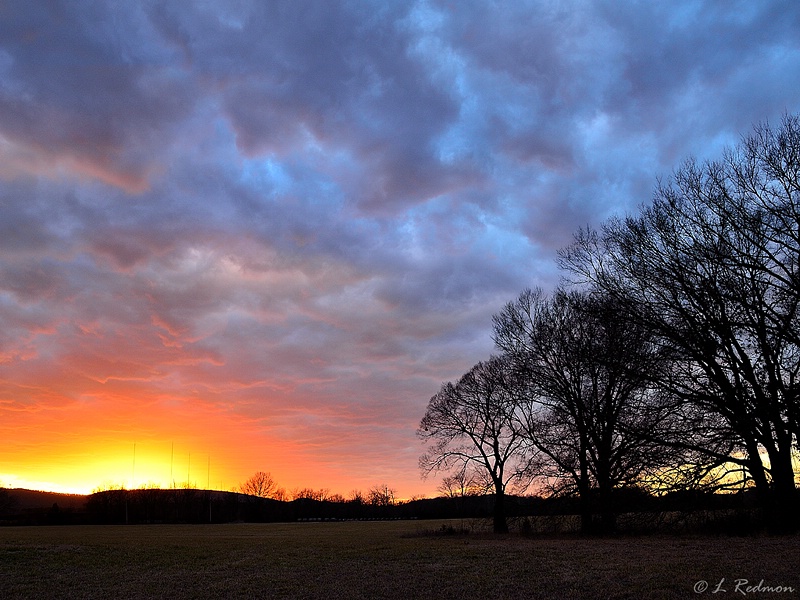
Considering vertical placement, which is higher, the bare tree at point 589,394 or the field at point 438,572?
the bare tree at point 589,394

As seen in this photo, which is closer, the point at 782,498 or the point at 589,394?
the point at 782,498

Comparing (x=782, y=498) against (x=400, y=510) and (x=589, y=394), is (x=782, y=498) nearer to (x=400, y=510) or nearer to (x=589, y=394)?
(x=589, y=394)

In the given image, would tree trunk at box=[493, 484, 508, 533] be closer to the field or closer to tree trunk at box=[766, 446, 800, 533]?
the field

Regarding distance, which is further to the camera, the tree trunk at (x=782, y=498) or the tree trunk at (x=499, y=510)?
the tree trunk at (x=499, y=510)

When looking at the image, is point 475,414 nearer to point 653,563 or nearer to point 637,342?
point 637,342

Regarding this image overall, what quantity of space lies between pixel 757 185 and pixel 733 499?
10450 mm

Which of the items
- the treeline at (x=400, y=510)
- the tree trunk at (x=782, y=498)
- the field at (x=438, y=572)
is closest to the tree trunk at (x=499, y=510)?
the treeline at (x=400, y=510)

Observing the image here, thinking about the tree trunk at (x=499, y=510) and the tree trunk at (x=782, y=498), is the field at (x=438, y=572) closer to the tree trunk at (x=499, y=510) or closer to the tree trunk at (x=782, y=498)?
the tree trunk at (x=782, y=498)

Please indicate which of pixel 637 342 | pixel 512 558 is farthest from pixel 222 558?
pixel 637 342

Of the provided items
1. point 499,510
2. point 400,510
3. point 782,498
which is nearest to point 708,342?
point 782,498

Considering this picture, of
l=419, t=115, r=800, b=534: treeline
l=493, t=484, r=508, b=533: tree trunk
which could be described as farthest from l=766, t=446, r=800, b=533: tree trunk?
l=493, t=484, r=508, b=533: tree trunk

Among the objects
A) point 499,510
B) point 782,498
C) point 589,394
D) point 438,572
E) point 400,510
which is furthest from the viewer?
point 400,510

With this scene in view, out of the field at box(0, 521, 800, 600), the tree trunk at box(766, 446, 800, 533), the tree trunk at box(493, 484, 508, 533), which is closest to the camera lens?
the field at box(0, 521, 800, 600)

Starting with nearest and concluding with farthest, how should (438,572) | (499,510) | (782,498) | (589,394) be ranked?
(438,572), (782,498), (589,394), (499,510)
